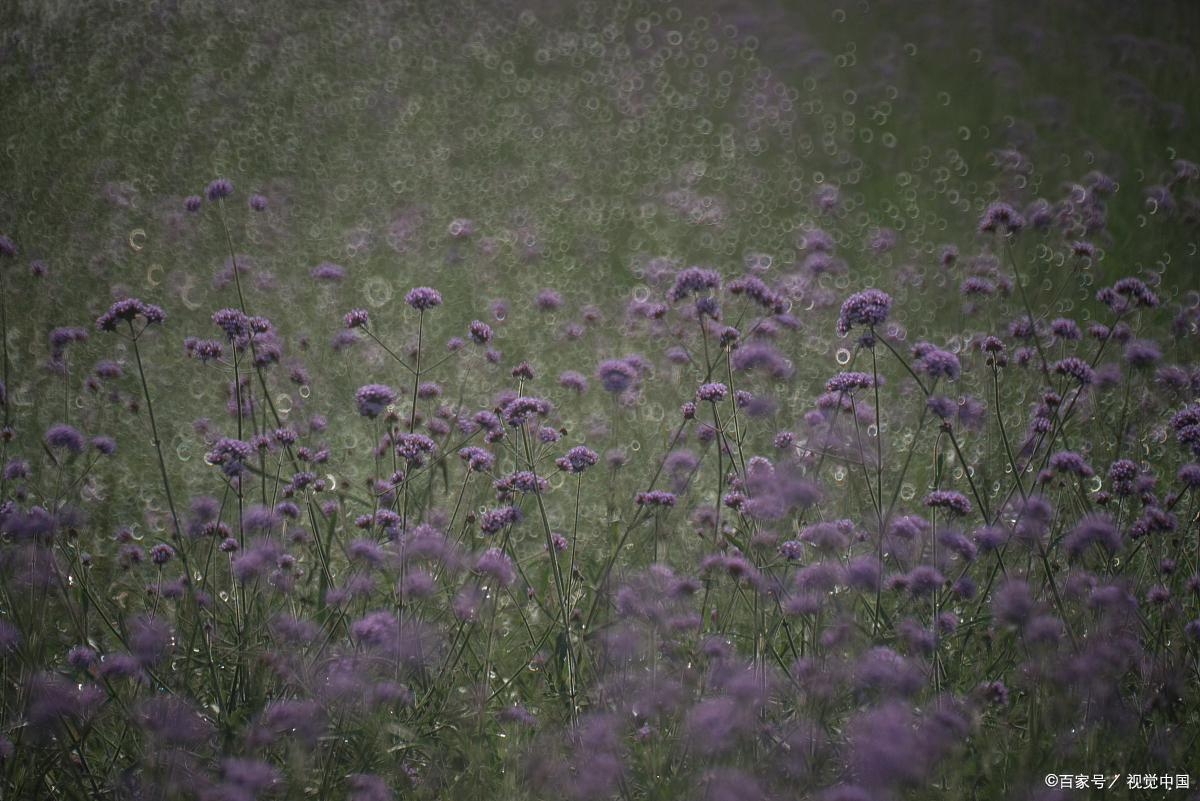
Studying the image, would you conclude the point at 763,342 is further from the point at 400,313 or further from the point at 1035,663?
the point at 400,313

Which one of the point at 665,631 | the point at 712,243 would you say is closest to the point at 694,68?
the point at 712,243

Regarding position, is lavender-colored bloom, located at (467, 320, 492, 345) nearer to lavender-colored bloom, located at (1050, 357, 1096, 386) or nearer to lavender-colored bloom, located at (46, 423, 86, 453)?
lavender-colored bloom, located at (46, 423, 86, 453)

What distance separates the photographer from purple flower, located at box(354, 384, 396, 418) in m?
2.64

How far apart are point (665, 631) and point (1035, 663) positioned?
98 cm

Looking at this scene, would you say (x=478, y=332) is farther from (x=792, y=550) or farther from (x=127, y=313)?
(x=792, y=550)

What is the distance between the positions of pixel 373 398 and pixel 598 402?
2.10 metres

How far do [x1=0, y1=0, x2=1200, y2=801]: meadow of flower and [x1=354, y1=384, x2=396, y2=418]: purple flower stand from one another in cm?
14

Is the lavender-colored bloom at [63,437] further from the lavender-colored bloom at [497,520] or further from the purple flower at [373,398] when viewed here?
the lavender-colored bloom at [497,520]

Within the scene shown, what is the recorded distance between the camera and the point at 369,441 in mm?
4281

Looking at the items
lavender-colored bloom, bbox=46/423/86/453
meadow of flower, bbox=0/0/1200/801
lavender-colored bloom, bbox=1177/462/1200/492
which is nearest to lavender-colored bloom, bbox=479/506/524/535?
meadow of flower, bbox=0/0/1200/801

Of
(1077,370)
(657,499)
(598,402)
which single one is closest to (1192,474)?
(1077,370)

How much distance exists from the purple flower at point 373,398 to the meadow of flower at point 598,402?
14cm

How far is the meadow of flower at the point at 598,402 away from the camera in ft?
6.68

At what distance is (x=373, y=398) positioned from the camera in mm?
2660
